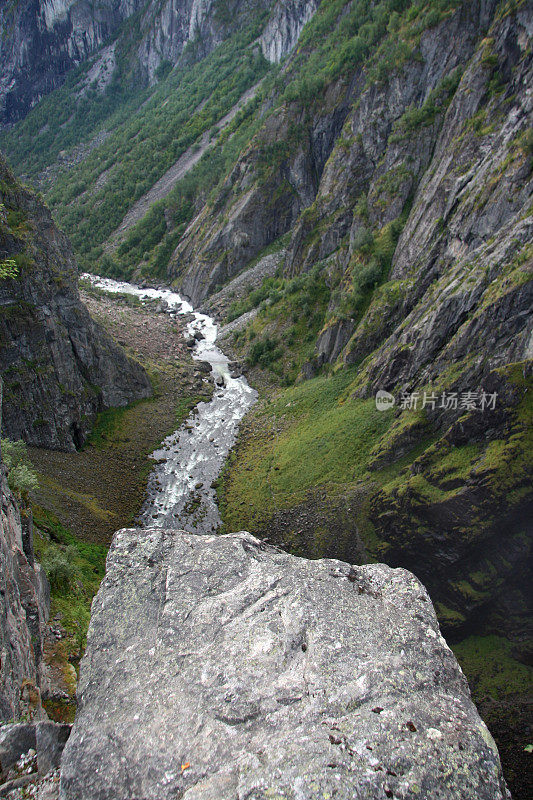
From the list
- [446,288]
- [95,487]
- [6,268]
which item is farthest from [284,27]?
[95,487]

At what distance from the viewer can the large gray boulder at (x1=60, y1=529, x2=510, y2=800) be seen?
617 centimetres

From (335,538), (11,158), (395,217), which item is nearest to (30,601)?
(335,538)

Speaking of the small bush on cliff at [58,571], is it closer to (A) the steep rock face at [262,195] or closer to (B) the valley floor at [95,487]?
(B) the valley floor at [95,487]

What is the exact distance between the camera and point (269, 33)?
103m

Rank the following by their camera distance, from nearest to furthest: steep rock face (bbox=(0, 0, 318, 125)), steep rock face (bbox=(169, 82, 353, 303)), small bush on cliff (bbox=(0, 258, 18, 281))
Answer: small bush on cliff (bbox=(0, 258, 18, 281)) < steep rock face (bbox=(169, 82, 353, 303)) < steep rock face (bbox=(0, 0, 318, 125))

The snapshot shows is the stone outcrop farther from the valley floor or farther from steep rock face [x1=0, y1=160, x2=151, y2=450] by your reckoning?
steep rock face [x1=0, y1=160, x2=151, y2=450]

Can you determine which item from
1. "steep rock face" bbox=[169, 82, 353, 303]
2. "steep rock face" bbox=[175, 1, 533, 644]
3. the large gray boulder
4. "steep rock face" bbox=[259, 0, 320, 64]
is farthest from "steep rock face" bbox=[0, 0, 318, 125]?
the large gray boulder

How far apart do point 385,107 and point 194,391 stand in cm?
3530

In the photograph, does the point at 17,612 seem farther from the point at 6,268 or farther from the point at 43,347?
the point at 43,347

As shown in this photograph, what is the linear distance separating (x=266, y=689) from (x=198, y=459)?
2584 cm

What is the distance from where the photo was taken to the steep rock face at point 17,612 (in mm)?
7945

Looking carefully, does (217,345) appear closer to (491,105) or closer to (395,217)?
(395,217)

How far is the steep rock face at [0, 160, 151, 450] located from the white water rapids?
256 inches

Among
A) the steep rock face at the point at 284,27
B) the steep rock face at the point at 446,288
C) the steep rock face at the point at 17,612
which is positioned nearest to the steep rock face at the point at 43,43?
the steep rock face at the point at 284,27
